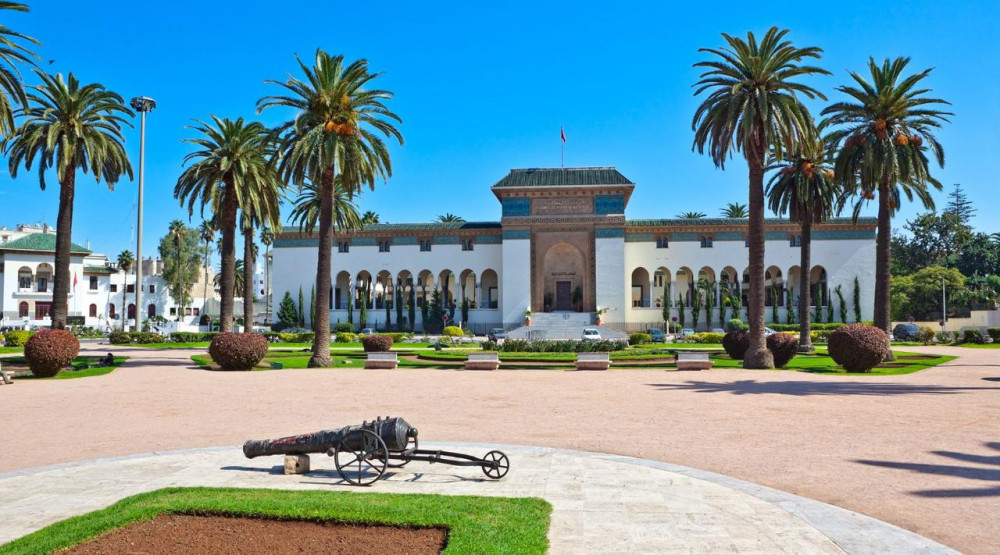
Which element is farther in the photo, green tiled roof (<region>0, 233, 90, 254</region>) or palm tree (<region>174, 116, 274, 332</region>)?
green tiled roof (<region>0, 233, 90, 254</region>)

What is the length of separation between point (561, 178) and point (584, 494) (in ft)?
174

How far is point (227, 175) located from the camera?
3052 cm

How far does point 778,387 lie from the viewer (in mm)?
19172

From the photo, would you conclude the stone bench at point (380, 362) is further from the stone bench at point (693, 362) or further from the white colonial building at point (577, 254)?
the white colonial building at point (577, 254)

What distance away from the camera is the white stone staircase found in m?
52.7

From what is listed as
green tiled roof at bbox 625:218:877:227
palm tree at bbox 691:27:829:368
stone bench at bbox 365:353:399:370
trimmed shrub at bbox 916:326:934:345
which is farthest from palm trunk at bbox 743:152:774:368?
green tiled roof at bbox 625:218:877:227

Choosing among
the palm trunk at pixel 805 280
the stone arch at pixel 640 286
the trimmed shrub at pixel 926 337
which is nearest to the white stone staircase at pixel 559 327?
the stone arch at pixel 640 286

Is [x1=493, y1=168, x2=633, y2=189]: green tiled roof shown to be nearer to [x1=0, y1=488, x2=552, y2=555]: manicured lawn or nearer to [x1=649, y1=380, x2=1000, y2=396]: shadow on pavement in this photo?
[x1=649, y1=380, x2=1000, y2=396]: shadow on pavement

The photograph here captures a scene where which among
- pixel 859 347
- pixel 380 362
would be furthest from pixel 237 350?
pixel 859 347

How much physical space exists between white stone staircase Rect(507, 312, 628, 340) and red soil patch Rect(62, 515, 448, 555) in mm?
44236

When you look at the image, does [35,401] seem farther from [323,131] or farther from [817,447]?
[817,447]

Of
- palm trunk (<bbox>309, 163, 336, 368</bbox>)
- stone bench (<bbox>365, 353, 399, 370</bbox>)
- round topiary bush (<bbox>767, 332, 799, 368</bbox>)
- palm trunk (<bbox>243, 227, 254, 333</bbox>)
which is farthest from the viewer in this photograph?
palm trunk (<bbox>243, 227, 254, 333</bbox>)

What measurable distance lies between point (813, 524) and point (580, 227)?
52764 millimetres

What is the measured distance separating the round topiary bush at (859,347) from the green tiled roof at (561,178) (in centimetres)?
3551
